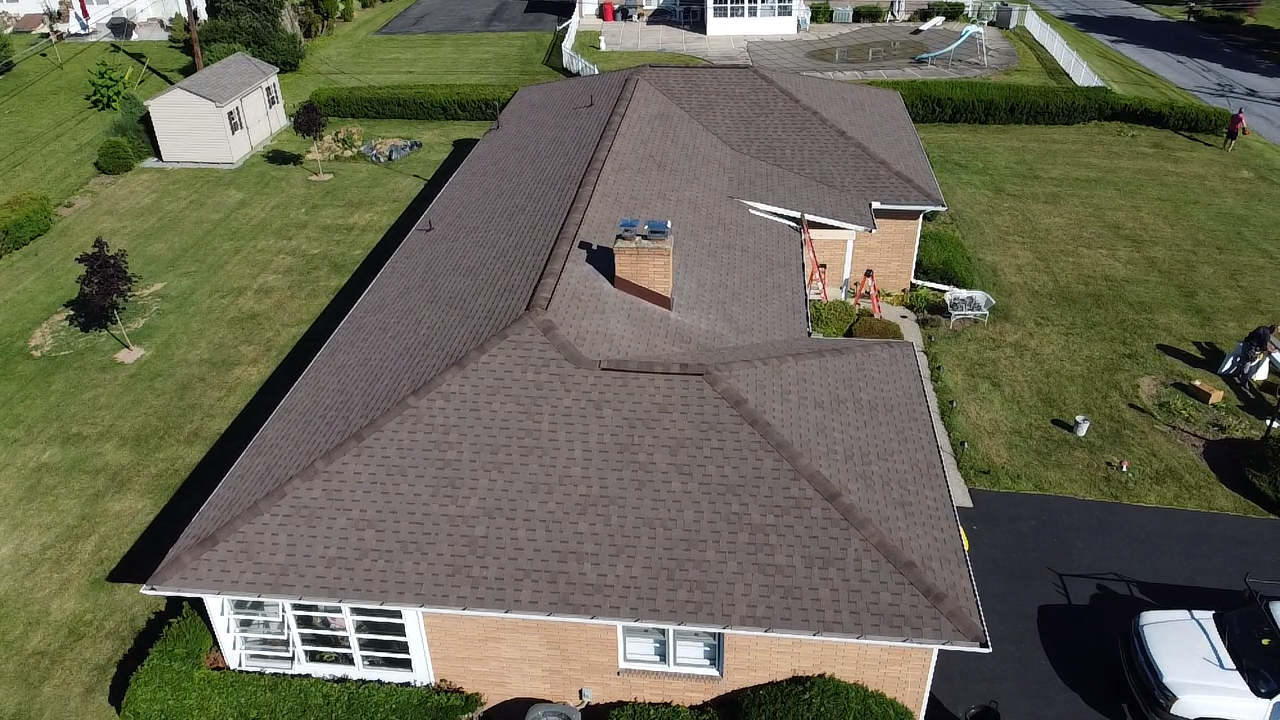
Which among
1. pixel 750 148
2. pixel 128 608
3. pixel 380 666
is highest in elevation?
pixel 750 148

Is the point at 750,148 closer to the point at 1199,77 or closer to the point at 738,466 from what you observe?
the point at 738,466

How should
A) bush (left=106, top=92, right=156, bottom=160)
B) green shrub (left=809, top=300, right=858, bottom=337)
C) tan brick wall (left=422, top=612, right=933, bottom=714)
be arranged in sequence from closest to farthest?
tan brick wall (left=422, top=612, right=933, bottom=714) → green shrub (left=809, top=300, right=858, bottom=337) → bush (left=106, top=92, right=156, bottom=160)

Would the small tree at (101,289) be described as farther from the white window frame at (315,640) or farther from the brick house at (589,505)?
Result: the white window frame at (315,640)

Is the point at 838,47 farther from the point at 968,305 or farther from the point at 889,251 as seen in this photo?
the point at 968,305

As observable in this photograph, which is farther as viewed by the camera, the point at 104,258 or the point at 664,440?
the point at 104,258

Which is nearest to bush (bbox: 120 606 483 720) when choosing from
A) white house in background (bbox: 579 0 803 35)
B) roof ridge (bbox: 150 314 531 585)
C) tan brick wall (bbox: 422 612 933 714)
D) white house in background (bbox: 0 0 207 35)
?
tan brick wall (bbox: 422 612 933 714)

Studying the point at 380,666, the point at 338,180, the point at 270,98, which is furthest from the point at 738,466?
the point at 270,98

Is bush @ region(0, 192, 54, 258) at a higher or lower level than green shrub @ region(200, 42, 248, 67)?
lower

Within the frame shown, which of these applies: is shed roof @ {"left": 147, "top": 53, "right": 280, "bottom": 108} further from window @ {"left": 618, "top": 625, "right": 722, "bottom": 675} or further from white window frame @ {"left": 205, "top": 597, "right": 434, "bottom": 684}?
window @ {"left": 618, "top": 625, "right": 722, "bottom": 675}
